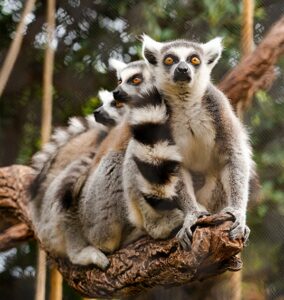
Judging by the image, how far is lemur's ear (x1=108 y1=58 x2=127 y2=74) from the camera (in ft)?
7.46

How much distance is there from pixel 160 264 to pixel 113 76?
1093mm

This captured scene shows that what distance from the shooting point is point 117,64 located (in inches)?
90.9

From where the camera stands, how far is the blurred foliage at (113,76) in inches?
77.4

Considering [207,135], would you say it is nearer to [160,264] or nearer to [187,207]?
[187,207]

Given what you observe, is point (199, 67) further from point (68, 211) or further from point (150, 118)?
point (68, 211)

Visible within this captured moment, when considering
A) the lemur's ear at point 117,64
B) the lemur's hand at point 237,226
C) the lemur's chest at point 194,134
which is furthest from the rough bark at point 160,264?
the lemur's ear at point 117,64

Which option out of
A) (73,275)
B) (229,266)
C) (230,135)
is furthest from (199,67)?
(73,275)

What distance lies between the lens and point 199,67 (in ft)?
6.25

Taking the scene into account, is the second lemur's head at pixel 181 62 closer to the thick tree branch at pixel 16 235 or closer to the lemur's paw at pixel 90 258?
the lemur's paw at pixel 90 258

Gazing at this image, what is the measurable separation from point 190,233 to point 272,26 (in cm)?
119

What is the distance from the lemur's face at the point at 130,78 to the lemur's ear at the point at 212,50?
0.75 feet

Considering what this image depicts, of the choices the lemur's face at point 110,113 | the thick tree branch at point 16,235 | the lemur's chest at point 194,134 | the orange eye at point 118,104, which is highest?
the lemur's chest at point 194,134

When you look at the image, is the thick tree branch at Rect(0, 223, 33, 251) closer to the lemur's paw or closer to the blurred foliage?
the blurred foliage

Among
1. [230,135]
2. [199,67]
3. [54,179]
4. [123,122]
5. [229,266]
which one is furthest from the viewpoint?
[54,179]
